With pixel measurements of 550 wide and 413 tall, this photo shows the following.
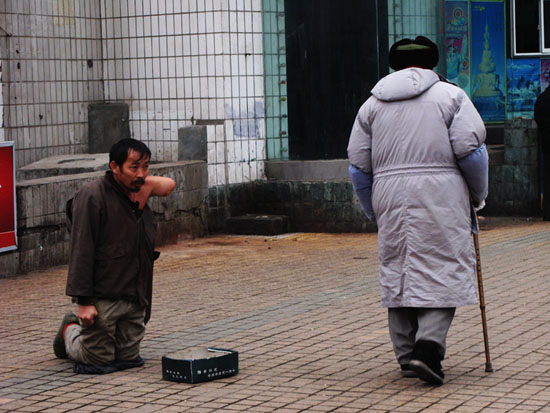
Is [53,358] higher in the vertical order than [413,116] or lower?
lower

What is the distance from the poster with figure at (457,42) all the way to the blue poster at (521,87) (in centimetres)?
70

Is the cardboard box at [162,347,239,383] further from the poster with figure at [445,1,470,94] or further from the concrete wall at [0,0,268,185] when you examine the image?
the poster with figure at [445,1,470,94]

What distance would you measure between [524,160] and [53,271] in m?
6.89

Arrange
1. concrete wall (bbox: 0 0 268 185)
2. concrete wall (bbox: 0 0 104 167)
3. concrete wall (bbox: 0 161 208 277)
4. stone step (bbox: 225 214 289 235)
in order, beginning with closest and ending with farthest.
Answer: concrete wall (bbox: 0 161 208 277), concrete wall (bbox: 0 0 104 167), concrete wall (bbox: 0 0 268 185), stone step (bbox: 225 214 289 235)

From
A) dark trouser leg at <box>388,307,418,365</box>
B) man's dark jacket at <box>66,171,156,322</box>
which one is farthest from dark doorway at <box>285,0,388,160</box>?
dark trouser leg at <box>388,307,418,365</box>

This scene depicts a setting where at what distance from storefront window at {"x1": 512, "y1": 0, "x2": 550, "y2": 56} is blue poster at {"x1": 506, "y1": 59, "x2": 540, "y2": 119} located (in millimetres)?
175

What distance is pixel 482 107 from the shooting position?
619 inches

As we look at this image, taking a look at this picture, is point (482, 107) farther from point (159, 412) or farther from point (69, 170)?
point (159, 412)

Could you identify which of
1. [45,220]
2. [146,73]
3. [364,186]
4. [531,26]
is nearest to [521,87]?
[531,26]

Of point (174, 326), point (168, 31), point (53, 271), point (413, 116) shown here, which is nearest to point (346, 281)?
point (174, 326)

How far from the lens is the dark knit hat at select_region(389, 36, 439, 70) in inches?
247

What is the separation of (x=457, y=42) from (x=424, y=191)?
32.3 ft

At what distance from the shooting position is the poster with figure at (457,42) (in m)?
15.3

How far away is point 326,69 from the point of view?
13.7 m
